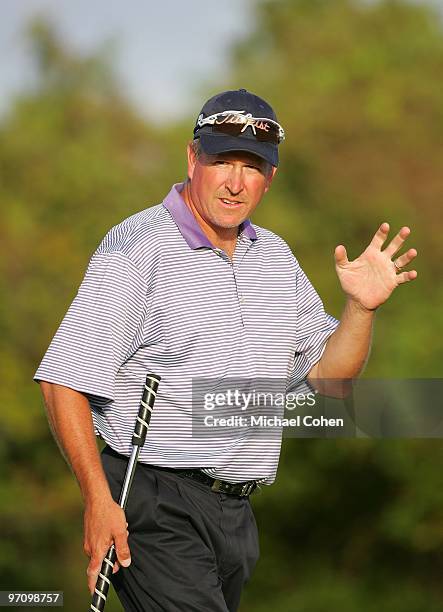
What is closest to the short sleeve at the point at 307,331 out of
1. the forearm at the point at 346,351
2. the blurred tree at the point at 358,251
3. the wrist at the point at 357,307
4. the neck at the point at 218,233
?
the forearm at the point at 346,351

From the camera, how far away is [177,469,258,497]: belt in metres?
3.45

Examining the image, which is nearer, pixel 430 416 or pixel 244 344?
pixel 244 344

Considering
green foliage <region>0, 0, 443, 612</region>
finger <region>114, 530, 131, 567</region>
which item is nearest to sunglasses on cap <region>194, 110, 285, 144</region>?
finger <region>114, 530, 131, 567</region>

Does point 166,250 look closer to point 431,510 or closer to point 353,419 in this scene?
point 353,419

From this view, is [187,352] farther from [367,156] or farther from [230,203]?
[367,156]

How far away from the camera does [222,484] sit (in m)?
3.50

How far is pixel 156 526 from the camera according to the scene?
11.1ft

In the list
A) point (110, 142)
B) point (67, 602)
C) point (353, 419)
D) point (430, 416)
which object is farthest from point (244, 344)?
point (110, 142)

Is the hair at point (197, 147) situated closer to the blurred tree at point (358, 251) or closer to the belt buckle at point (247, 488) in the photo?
the belt buckle at point (247, 488)

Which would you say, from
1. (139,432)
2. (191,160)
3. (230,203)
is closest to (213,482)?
(139,432)

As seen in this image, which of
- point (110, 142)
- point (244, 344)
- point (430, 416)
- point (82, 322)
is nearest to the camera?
point (82, 322)

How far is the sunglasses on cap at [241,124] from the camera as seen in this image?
11.7 ft

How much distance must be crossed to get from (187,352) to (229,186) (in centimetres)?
54

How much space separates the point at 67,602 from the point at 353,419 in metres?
8.02
